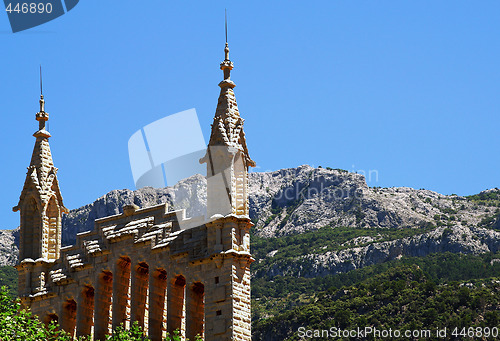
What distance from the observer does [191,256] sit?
155 feet

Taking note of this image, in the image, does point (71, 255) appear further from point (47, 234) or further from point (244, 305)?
point (244, 305)

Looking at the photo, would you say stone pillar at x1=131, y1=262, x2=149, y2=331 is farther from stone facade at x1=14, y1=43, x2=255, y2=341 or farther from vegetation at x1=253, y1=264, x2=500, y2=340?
vegetation at x1=253, y1=264, x2=500, y2=340

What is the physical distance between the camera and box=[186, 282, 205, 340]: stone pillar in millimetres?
46750

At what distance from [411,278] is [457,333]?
39.9 metres

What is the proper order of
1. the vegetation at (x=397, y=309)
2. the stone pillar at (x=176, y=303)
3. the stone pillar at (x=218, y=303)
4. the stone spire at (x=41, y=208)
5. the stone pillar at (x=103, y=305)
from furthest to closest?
the vegetation at (x=397, y=309) → the stone spire at (x=41, y=208) → the stone pillar at (x=103, y=305) → the stone pillar at (x=176, y=303) → the stone pillar at (x=218, y=303)

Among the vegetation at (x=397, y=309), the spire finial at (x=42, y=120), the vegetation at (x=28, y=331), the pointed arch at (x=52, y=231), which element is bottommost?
the vegetation at (x=28, y=331)

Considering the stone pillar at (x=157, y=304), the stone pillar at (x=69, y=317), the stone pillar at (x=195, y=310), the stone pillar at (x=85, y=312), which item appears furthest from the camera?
the stone pillar at (x=69, y=317)

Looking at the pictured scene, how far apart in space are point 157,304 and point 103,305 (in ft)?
10.8

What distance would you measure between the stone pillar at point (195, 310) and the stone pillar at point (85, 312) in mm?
6307

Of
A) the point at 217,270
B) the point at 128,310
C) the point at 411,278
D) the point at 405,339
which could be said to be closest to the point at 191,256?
the point at 217,270

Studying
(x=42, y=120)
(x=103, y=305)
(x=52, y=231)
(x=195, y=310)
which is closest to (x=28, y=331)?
(x=103, y=305)

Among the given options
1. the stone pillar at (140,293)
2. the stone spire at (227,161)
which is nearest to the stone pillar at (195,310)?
the stone pillar at (140,293)

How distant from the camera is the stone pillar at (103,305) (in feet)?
163

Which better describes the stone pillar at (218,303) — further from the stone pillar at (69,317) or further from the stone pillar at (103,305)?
the stone pillar at (69,317)
